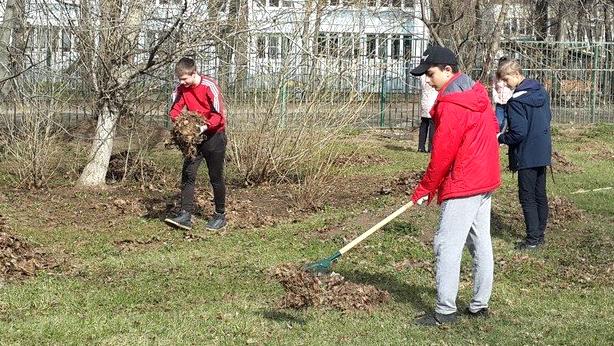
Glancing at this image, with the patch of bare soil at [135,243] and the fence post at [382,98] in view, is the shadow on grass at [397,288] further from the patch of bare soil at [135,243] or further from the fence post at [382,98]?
the fence post at [382,98]

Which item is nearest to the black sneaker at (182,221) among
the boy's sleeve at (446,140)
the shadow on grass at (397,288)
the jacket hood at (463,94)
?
the shadow on grass at (397,288)

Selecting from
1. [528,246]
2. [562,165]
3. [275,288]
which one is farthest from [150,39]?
[562,165]

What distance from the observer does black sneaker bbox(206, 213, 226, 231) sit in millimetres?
9383

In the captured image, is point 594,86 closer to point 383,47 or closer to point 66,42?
point 383,47

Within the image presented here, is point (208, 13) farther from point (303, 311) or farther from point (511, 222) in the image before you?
point (303, 311)

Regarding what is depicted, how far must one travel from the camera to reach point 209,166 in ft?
30.5

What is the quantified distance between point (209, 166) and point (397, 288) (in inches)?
107

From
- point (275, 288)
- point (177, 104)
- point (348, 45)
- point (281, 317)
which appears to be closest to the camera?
point (281, 317)

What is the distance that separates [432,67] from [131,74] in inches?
207

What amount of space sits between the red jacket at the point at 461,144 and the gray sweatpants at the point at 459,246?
10 cm

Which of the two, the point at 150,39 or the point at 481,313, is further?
the point at 150,39

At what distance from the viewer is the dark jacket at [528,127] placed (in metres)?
8.50

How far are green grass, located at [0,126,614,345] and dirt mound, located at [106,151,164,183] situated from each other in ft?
4.55

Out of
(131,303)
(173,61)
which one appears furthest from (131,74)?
(131,303)
